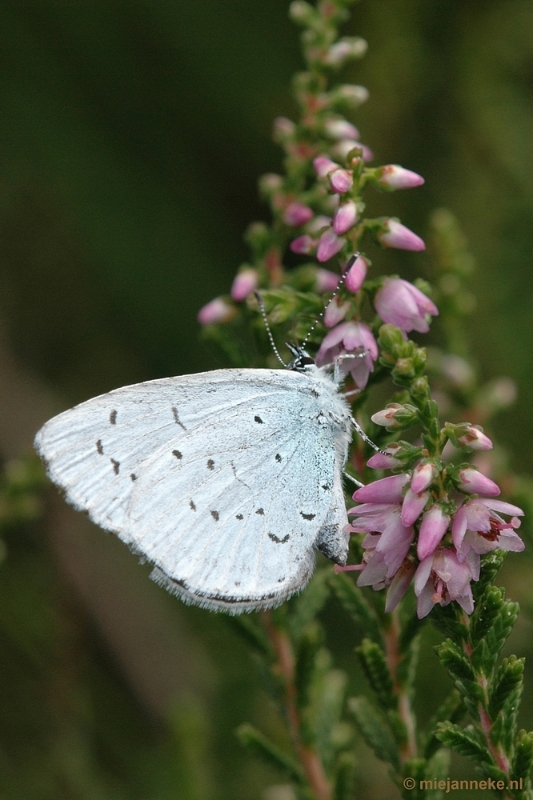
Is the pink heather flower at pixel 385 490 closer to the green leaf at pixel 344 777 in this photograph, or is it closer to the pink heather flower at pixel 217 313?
the green leaf at pixel 344 777

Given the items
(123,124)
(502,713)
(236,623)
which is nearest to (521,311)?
(236,623)

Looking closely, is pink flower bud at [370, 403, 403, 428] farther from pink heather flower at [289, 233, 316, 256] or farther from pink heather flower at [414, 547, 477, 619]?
pink heather flower at [289, 233, 316, 256]

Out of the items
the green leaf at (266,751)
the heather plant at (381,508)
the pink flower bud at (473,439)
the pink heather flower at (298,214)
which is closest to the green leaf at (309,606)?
the heather plant at (381,508)

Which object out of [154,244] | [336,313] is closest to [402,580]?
[336,313]

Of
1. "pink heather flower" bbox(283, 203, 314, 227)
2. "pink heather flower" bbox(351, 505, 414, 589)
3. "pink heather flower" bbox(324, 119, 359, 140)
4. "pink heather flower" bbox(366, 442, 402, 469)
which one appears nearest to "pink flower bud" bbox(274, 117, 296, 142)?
"pink heather flower" bbox(324, 119, 359, 140)

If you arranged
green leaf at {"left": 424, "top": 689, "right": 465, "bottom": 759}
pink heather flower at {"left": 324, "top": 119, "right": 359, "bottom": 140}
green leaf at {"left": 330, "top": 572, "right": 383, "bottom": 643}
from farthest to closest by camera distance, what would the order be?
pink heather flower at {"left": 324, "top": 119, "right": 359, "bottom": 140}, green leaf at {"left": 330, "top": 572, "right": 383, "bottom": 643}, green leaf at {"left": 424, "top": 689, "right": 465, "bottom": 759}

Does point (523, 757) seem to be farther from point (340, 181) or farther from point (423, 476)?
point (340, 181)
